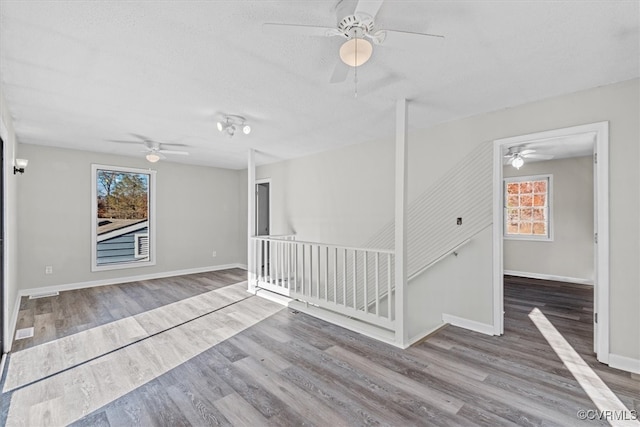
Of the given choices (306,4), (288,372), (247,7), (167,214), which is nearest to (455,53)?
(306,4)

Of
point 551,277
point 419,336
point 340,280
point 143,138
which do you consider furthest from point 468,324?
point 143,138

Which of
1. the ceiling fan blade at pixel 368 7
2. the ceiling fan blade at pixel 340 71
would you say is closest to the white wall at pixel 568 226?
the ceiling fan blade at pixel 340 71

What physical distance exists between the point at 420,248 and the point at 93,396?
11.6 feet

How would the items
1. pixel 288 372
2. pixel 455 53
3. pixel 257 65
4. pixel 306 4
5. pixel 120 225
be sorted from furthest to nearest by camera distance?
pixel 120 225 → pixel 288 372 → pixel 257 65 → pixel 455 53 → pixel 306 4

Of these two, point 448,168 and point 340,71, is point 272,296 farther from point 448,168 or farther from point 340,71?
point 340,71

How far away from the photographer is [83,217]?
5.25 meters

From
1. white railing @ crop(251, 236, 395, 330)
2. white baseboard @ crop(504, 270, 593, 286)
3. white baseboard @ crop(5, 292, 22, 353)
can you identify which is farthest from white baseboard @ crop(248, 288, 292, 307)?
white baseboard @ crop(504, 270, 593, 286)

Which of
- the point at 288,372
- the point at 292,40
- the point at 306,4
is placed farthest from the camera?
the point at 288,372

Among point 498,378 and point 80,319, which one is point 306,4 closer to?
point 498,378

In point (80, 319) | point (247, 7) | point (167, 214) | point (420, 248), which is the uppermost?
point (247, 7)

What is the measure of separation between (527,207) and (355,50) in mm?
6389

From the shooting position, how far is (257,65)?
228cm

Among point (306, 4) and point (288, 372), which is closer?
point (306, 4)

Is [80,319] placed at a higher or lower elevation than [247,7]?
lower
